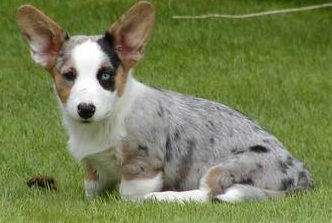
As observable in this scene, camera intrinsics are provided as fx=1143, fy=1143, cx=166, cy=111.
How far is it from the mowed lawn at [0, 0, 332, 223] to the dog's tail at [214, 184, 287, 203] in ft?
0.45

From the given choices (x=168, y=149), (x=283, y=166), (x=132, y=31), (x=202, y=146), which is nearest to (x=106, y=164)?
(x=168, y=149)

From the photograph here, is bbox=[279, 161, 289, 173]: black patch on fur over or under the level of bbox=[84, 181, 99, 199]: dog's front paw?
over

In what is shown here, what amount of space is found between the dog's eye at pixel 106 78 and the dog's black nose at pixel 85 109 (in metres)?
0.22

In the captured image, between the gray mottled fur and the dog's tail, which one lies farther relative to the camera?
the gray mottled fur

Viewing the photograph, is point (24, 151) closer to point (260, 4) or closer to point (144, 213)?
point (144, 213)

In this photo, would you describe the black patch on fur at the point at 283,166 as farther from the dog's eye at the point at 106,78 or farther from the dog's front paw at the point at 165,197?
the dog's eye at the point at 106,78

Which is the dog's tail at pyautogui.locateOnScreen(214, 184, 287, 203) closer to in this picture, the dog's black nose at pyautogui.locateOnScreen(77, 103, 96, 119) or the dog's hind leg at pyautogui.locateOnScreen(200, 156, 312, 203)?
the dog's hind leg at pyautogui.locateOnScreen(200, 156, 312, 203)

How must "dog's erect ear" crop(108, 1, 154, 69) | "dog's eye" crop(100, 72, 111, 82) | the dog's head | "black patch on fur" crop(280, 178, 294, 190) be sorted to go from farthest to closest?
"black patch on fur" crop(280, 178, 294, 190) → "dog's erect ear" crop(108, 1, 154, 69) → "dog's eye" crop(100, 72, 111, 82) → the dog's head

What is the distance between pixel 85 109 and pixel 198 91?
5761 mm

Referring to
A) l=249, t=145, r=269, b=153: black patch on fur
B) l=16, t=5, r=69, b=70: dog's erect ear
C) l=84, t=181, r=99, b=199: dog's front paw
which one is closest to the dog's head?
l=16, t=5, r=69, b=70: dog's erect ear

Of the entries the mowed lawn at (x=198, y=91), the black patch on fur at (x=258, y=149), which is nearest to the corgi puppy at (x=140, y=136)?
the black patch on fur at (x=258, y=149)

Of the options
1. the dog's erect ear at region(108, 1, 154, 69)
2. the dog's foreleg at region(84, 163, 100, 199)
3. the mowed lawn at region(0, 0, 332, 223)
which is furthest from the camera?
the dog's foreleg at region(84, 163, 100, 199)

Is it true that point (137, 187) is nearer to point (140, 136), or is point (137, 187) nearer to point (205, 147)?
point (140, 136)

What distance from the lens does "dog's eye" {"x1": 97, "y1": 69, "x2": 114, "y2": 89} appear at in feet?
24.8
